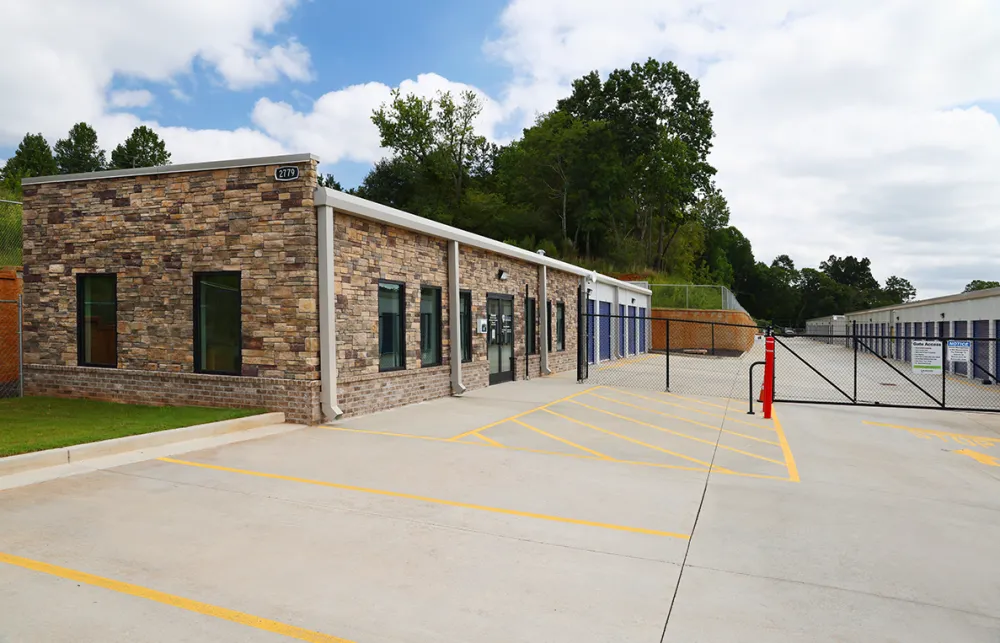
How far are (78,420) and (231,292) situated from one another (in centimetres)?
298

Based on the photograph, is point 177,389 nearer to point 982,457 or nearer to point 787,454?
point 787,454

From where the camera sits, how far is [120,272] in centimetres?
1204

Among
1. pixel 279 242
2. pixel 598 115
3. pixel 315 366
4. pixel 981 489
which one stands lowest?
pixel 981 489

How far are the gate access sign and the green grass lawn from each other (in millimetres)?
12951

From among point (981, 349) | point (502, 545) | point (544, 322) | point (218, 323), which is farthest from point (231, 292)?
point (981, 349)

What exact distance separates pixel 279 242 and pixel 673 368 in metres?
18.0

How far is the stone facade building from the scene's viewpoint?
10641mm

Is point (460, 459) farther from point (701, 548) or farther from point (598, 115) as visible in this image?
point (598, 115)

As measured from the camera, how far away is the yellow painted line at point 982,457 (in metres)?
9.30

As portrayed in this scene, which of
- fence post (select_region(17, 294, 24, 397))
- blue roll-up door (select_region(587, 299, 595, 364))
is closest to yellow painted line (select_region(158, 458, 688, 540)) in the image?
fence post (select_region(17, 294, 24, 397))

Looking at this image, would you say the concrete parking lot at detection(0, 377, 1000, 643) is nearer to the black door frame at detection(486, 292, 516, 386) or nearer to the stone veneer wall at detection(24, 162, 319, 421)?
the stone veneer wall at detection(24, 162, 319, 421)

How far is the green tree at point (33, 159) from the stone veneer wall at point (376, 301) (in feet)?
173

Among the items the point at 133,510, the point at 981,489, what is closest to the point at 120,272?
the point at 133,510

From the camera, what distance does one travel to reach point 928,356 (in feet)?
44.3
